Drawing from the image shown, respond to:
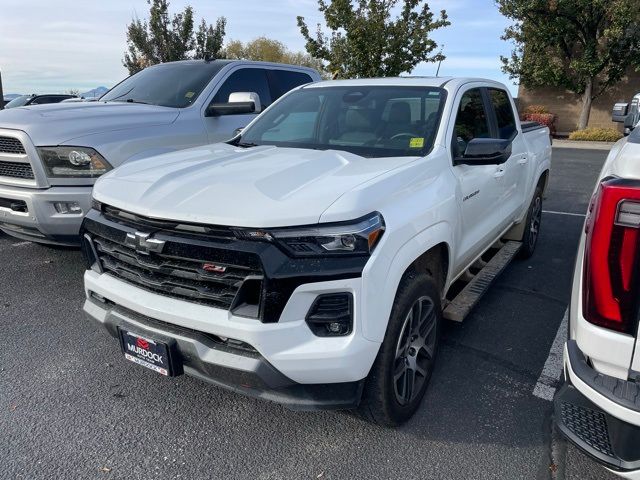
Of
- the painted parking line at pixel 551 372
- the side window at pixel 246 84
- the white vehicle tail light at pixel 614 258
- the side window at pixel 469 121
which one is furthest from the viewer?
the side window at pixel 246 84

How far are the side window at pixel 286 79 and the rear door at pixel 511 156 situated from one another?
9.20 ft

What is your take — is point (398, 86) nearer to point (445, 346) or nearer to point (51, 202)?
point (445, 346)

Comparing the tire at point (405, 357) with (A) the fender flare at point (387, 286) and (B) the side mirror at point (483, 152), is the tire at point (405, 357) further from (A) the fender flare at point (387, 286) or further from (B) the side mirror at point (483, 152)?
(B) the side mirror at point (483, 152)

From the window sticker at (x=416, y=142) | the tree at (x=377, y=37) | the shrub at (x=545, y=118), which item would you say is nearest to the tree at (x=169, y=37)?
the tree at (x=377, y=37)

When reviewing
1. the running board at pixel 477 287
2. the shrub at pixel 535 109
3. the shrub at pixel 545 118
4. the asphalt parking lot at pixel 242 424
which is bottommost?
the shrub at pixel 545 118

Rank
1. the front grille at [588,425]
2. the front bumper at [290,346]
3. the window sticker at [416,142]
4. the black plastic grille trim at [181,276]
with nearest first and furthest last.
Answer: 1. the front grille at [588,425]
2. the front bumper at [290,346]
3. the black plastic grille trim at [181,276]
4. the window sticker at [416,142]

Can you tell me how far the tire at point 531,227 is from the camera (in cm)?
527

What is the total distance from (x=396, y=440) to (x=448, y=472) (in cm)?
31

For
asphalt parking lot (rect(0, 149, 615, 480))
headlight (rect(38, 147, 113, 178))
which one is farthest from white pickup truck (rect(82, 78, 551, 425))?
headlight (rect(38, 147, 113, 178))

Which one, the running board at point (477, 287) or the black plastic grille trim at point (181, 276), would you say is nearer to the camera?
the black plastic grille trim at point (181, 276)

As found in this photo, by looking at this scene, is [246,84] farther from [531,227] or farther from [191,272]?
[191,272]

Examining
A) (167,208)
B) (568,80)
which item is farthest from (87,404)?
(568,80)

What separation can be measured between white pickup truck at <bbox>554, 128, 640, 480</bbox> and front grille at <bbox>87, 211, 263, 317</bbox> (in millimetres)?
1270

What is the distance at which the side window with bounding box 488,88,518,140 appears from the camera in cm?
440
